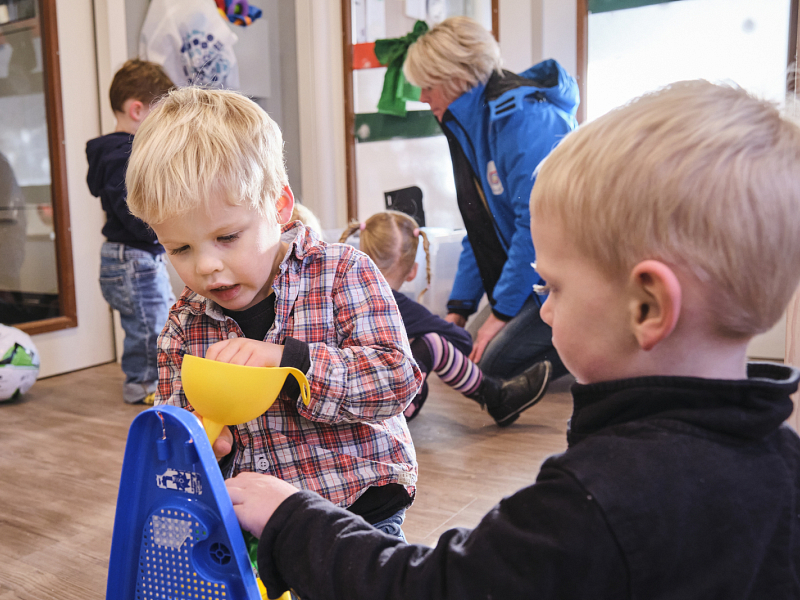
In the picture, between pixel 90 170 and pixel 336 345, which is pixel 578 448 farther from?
pixel 90 170

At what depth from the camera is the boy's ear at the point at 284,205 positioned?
84cm

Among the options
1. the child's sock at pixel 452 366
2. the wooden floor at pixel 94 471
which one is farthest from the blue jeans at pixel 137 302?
the child's sock at pixel 452 366

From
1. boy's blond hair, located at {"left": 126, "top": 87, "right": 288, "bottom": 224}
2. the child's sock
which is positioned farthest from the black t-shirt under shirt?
the child's sock

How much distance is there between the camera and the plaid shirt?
2.51 ft

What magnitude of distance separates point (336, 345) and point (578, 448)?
0.42 meters

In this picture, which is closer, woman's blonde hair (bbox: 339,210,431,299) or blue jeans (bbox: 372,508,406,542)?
blue jeans (bbox: 372,508,406,542)

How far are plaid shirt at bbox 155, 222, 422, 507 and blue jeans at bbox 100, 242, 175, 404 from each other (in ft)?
4.83

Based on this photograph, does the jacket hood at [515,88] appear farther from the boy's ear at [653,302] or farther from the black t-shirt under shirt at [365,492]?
the boy's ear at [653,302]

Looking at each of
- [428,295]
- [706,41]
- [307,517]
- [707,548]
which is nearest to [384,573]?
[307,517]

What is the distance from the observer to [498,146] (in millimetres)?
2199

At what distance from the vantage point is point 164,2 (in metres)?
2.59

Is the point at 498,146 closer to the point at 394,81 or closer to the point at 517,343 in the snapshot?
the point at 517,343

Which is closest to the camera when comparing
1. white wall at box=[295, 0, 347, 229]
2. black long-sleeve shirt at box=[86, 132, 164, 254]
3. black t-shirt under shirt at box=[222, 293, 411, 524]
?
black t-shirt under shirt at box=[222, 293, 411, 524]

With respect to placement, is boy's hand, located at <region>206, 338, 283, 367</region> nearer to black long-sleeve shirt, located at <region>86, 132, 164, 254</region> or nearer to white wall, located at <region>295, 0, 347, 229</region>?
black long-sleeve shirt, located at <region>86, 132, 164, 254</region>
